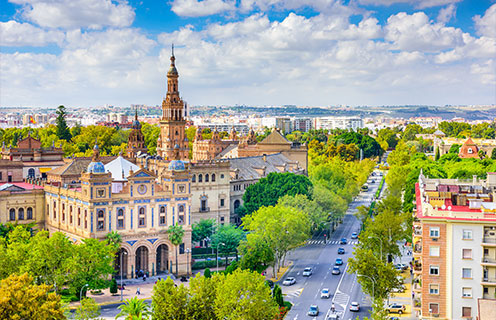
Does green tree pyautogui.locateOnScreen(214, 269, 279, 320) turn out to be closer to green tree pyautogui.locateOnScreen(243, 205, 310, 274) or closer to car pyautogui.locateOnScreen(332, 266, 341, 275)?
green tree pyautogui.locateOnScreen(243, 205, 310, 274)

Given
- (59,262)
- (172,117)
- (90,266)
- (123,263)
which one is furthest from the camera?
(172,117)

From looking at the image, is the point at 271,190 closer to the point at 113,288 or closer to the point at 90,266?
the point at 113,288

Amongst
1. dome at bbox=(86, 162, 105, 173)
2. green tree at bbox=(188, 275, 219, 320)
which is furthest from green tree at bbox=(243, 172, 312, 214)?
green tree at bbox=(188, 275, 219, 320)

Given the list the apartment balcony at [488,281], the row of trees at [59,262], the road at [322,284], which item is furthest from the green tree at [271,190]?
the apartment balcony at [488,281]

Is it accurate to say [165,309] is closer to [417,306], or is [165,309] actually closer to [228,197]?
[417,306]

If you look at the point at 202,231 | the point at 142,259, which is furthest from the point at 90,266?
the point at 202,231

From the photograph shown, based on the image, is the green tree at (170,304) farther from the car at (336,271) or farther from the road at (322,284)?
the car at (336,271)

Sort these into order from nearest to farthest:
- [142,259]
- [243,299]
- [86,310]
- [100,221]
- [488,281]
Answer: [488,281] → [243,299] → [86,310] → [100,221] → [142,259]
